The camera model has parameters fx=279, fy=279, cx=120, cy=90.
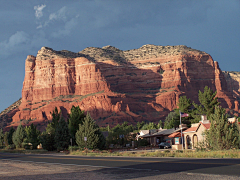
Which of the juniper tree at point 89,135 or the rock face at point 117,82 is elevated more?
the rock face at point 117,82

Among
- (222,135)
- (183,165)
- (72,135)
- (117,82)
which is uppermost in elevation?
(117,82)

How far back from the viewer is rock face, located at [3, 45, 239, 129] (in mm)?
163125

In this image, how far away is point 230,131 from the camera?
2756 cm

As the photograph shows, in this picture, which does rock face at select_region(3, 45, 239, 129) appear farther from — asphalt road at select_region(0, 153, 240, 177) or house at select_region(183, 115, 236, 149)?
asphalt road at select_region(0, 153, 240, 177)

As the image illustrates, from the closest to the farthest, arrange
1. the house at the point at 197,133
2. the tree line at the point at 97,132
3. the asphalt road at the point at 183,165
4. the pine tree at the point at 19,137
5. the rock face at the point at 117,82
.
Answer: the asphalt road at the point at 183,165 → the tree line at the point at 97,132 → the house at the point at 197,133 → the pine tree at the point at 19,137 → the rock face at the point at 117,82

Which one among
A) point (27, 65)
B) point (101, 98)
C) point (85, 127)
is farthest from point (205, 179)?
point (27, 65)

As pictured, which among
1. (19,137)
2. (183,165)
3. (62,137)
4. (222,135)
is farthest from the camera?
(19,137)

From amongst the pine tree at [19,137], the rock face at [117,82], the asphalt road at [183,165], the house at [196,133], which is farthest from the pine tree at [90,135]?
the rock face at [117,82]

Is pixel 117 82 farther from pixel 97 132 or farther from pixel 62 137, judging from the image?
pixel 97 132

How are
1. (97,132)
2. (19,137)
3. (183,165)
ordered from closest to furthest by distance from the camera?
1. (183,165)
2. (97,132)
3. (19,137)

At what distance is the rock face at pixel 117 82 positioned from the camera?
163m

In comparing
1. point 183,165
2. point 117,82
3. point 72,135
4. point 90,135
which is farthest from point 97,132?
point 117,82

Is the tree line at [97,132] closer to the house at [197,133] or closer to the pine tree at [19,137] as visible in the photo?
the pine tree at [19,137]

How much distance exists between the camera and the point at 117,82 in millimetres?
187750
